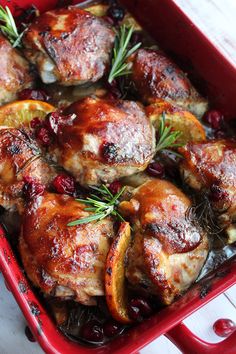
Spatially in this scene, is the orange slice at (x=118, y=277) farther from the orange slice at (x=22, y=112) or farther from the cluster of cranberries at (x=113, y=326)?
the orange slice at (x=22, y=112)

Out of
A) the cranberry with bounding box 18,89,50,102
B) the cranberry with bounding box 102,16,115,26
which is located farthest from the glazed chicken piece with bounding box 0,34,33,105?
the cranberry with bounding box 102,16,115,26

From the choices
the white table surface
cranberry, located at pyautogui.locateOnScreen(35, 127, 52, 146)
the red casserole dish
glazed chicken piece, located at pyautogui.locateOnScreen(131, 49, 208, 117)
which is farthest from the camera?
glazed chicken piece, located at pyautogui.locateOnScreen(131, 49, 208, 117)

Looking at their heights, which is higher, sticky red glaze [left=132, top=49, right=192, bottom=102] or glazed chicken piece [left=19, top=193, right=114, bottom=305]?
sticky red glaze [left=132, top=49, right=192, bottom=102]

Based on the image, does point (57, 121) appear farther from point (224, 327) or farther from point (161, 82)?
point (224, 327)

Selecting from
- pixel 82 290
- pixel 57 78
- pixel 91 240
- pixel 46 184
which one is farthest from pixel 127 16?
pixel 82 290

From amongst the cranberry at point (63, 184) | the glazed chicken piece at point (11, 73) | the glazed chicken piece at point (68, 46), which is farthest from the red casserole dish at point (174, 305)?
the glazed chicken piece at point (11, 73)

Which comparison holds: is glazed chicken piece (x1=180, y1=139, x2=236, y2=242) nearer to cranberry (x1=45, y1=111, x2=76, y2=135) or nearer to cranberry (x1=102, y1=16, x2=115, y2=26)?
cranberry (x1=45, y1=111, x2=76, y2=135)
